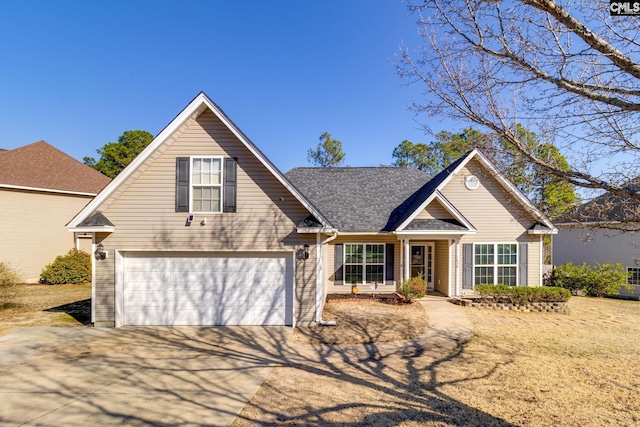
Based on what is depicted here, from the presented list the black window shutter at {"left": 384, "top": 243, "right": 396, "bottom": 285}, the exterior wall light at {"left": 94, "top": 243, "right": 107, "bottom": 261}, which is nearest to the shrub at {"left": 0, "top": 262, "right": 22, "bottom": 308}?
the exterior wall light at {"left": 94, "top": 243, "right": 107, "bottom": 261}

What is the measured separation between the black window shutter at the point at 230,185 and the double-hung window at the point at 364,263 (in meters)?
6.33

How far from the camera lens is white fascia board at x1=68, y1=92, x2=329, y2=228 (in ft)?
29.1

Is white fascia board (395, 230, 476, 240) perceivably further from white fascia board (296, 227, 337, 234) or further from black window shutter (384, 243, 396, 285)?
white fascia board (296, 227, 337, 234)

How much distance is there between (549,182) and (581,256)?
708 inches

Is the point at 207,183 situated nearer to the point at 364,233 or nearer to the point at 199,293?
the point at 199,293

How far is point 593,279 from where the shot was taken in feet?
49.7

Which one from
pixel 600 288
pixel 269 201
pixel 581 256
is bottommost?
pixel 600 288

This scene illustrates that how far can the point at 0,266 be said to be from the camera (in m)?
11.9

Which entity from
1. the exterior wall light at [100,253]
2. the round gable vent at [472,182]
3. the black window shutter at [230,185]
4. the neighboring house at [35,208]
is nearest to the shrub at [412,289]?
the round gable vent at [472,182]

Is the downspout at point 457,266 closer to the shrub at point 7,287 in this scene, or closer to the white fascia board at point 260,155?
the white fascia board at point 260,155

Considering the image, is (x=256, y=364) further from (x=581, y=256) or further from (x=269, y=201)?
(x=581, y=256)

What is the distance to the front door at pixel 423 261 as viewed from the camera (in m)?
14.8

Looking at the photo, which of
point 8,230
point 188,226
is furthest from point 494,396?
point 8,230

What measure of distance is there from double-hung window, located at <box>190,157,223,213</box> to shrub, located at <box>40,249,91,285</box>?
12911 millimetres
